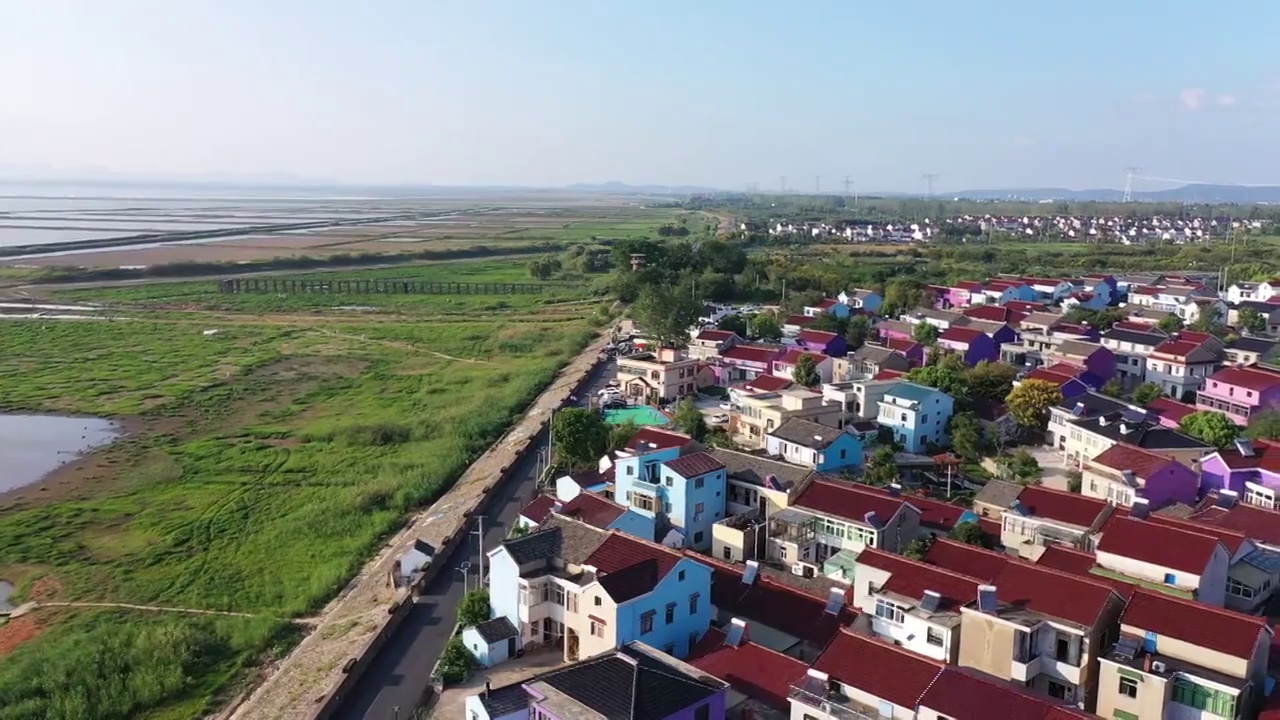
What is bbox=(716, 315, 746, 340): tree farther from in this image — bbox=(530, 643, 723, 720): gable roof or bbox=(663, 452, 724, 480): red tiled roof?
bbox=(530, 643, 723, 720): gable roof

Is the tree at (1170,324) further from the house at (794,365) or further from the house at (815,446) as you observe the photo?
the house at (815,446)

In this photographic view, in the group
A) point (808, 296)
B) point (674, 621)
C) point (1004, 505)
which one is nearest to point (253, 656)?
point (674, 621)

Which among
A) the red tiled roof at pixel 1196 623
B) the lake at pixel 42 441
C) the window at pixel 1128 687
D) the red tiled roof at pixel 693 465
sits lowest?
the lake at pixel 42 441

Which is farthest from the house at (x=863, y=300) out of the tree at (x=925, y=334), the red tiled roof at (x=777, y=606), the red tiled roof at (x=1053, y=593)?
the red tiled roof at (x=1053, y=593)

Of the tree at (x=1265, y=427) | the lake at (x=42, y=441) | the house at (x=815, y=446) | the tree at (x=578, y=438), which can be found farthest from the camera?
the lake at (x=42, y=441)

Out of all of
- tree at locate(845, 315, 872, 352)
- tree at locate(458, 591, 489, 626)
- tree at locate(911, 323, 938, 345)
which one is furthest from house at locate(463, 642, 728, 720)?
tree at locate(845, 315, 872, 352)

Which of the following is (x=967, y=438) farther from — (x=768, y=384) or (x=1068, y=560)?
(x=1068, y=560)

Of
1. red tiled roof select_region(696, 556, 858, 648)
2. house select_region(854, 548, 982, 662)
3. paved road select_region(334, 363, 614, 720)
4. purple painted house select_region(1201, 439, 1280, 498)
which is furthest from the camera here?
purple painted house select_region(1201, 439, 1280, 498)
